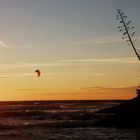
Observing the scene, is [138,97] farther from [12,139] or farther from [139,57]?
[12,139]

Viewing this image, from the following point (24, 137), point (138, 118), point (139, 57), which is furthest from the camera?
point (138, 118)

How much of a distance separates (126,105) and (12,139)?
18599 mm

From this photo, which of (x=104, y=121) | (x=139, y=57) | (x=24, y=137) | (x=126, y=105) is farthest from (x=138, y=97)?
(x=24, y=137)

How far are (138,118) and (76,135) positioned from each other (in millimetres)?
11455

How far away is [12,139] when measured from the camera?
4200 cm

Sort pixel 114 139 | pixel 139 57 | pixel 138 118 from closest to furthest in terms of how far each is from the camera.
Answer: pixel 114 139 < pixel 139 57 < pixel 138 118

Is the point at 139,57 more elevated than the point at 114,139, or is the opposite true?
the point at 139,57

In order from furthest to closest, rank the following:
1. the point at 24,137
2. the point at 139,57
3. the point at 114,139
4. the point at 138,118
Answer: the point at 138,118
the point at 139,57
the point at 24,137
the point at 114,139

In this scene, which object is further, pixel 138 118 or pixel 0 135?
pixel 138 118

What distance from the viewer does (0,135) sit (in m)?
46.2

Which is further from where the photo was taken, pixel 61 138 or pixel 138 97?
pixel 138 97

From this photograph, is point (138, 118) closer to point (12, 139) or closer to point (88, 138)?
point (88, 138)

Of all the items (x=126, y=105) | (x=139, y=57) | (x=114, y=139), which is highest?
(x=139, y=57)

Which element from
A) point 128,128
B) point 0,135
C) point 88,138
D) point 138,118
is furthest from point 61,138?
point 138,118
